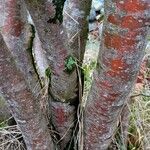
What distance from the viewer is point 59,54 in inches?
49.6

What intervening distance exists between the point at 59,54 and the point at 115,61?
0.26 meters

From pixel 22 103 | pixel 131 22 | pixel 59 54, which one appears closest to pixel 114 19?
pixel 131 22

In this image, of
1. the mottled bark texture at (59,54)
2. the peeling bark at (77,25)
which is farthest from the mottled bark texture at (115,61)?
the peeling bark at (77,25)

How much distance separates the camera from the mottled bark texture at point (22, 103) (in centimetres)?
108

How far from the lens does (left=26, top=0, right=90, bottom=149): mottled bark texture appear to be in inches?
44.8

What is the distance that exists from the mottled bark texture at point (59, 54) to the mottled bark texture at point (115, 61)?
11 centimetres

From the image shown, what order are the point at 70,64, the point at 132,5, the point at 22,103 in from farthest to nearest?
the point at 70,64 < the point at 22,103 < the point at 132,5

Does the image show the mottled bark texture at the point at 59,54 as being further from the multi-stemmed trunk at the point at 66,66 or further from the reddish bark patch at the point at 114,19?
the reddish bark patch at the point at 114,19

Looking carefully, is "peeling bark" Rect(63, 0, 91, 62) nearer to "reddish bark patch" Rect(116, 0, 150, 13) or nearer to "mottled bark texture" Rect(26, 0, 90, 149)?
"mottled bark texture" Rect(26, 0, 90, 149)

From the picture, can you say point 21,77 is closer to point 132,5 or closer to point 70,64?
point 70,64

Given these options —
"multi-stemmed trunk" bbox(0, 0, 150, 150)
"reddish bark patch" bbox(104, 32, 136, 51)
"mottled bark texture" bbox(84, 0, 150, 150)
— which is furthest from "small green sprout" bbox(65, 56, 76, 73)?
"reddish bark patch" bbox(104, 32, 136, 51)

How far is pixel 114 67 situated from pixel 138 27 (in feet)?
0.56

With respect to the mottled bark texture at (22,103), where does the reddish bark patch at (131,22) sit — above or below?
above

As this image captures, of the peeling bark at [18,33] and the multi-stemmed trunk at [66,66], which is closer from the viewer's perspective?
the multi-stemmed trunk at [66,66]
